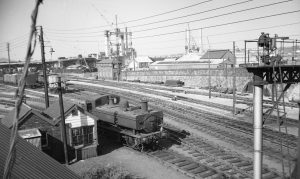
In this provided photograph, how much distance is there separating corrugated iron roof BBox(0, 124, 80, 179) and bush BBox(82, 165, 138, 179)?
5.98 metres

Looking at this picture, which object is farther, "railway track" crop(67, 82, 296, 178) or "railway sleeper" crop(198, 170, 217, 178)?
"railway track" crop(67, 82, 296, 178)

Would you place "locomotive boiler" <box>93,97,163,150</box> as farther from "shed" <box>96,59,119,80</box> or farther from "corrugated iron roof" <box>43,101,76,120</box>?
"shed" <box>96,59,119,80</box>

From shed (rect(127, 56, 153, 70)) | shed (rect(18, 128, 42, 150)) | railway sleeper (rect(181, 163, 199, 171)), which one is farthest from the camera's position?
shed (rect(127, 56, 153, 70))

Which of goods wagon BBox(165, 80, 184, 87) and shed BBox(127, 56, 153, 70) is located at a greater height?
shed BBox(127, 56, 153, 70)

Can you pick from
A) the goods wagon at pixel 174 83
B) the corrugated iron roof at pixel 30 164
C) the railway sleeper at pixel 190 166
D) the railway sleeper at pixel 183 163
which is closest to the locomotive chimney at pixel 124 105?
the railway sleeper at pixel 183 163

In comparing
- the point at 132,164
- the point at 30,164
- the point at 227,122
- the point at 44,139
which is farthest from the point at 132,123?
the point at 30,164

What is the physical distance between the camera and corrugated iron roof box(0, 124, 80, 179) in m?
6.38

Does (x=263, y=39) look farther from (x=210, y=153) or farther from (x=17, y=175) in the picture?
(x=17, y=175)

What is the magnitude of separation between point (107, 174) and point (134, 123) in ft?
13.4

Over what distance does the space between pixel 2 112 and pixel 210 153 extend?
995 inches

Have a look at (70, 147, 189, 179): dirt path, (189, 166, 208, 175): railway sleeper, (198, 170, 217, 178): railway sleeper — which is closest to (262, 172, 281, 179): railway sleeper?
(198, 170, 217, 178): railway sleeper

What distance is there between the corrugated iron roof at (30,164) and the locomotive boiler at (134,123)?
9.19 m

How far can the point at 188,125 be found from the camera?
76.6ft

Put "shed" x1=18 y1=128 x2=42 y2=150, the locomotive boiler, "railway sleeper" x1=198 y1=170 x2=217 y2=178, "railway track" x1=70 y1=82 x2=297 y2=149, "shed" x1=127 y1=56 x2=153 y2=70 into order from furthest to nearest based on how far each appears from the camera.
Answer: "shed" x1=127 y1=56 x2=153 y2=70 → "railway track" x1=70 y1=82 x2=297 y2=149 → the locomotive boiler → "shed" x1=18 y1=128 x2=42 y2=150 → "railway sleeper" x1=198 y1=170 x2=217 y2=178
